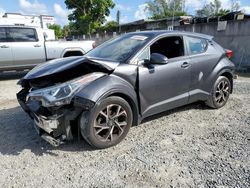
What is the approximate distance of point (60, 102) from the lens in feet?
9.75

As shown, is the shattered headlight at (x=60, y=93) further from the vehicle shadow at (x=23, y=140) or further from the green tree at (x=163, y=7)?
the green tree at (x=163, y=7)

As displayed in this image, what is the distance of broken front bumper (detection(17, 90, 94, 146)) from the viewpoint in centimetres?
301

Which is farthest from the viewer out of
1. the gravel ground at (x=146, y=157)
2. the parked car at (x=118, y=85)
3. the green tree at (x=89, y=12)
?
the green tree at (x=89, y=12)

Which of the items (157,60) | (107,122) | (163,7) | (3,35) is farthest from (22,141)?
(163,7)

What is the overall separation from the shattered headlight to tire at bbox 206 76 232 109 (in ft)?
8.78

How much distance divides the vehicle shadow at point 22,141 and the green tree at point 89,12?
28123mm

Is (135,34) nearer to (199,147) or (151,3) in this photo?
(199,147)

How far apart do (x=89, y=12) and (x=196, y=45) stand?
3053cm

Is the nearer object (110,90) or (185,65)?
(110,90)

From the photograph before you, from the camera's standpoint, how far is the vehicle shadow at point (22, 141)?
3371 mm

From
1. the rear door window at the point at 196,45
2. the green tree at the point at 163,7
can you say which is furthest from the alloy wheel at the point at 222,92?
the green tree at the point at 163,7

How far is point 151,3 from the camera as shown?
5100cm

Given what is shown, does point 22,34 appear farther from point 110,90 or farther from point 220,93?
point 220,93

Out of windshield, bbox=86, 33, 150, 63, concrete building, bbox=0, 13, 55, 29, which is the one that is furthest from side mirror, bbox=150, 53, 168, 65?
concrete building, bbox=0, 13, 55, 29
